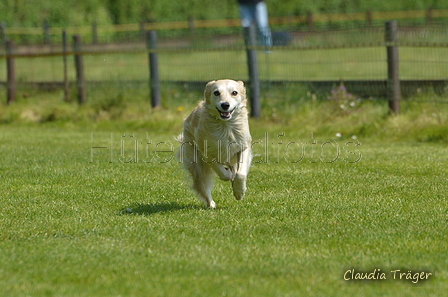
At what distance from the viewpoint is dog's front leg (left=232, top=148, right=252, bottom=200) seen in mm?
6703

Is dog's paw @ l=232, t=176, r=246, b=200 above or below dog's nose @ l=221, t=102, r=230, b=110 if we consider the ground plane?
below

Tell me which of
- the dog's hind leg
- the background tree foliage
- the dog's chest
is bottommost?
the dog's hind leg

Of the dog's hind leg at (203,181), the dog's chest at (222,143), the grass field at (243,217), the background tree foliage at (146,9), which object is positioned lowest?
the grass field at (243,217)

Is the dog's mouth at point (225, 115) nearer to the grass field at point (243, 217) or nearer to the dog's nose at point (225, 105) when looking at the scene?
the dog's nose at point (225, 105)

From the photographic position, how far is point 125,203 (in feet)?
23.7

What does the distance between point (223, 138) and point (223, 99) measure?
371mm

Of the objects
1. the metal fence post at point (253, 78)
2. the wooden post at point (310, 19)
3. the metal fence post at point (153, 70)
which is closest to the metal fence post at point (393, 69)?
the metal fence post at point (253, 78)

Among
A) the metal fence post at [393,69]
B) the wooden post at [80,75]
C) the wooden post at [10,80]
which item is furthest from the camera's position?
the wooden post at [10,80]

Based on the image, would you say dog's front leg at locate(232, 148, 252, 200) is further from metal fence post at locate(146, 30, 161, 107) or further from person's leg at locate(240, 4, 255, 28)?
person's leg at locate(240, 4, 255, 28)

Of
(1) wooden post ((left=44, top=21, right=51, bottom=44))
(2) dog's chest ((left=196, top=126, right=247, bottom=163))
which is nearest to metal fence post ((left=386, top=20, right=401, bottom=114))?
(2) dog's chest ((left=196, top=126, right=247, bottom=163))

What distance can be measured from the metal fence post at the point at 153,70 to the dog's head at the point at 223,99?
27.9ft

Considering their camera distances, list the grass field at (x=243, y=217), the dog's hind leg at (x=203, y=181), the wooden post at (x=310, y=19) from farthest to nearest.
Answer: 1. the wooden post at (x=310, y=19)
2. the dog's hind leg at (x=203, y=181)
3. the grass field at (x=243, y=217)

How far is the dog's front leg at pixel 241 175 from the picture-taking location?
6.70 metres

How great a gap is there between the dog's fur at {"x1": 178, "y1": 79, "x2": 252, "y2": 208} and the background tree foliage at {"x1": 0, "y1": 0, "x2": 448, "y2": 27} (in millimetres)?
26638
